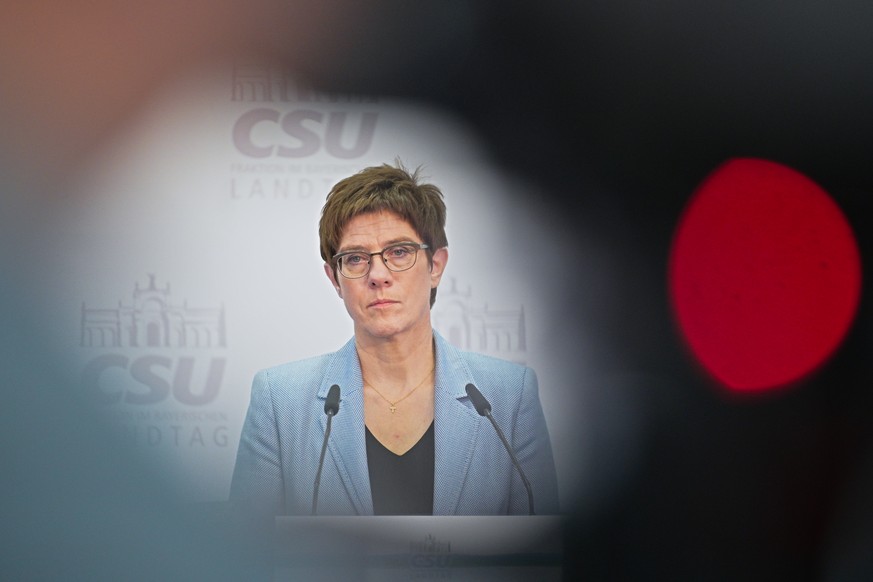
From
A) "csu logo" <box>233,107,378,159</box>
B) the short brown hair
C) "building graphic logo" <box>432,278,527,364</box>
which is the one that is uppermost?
"csu logo" <box>233,107,378,159</box>

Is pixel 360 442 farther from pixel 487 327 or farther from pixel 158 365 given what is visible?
pixel 158 365

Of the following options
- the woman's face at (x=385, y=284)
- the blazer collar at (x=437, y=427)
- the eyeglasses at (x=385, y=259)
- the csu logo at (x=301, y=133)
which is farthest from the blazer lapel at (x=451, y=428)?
the csu logo at (x=301, y=133)

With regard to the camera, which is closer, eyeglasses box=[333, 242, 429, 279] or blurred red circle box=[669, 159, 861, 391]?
eyeglasses box=[333, 242, 429, 279]

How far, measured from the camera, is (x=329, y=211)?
256 cm

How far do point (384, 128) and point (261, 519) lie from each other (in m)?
1.22

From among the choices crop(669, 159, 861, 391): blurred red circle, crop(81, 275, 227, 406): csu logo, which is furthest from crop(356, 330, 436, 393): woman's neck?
crop(669, 159, 861, 391): blurred red circle

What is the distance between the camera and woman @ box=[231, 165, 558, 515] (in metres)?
2.51

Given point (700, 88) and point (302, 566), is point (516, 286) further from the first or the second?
point (302, 566)

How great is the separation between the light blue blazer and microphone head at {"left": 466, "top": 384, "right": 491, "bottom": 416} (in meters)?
0.02

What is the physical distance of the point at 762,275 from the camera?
104 inches

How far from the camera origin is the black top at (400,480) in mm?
2496

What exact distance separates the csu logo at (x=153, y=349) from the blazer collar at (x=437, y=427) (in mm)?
358

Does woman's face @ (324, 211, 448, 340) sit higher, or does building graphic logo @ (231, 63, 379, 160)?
building graphic logo @ (231, 63, 379, 160)

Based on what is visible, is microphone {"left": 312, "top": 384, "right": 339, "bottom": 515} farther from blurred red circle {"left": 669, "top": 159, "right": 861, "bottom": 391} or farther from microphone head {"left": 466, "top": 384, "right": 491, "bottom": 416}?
blurred red circle {"left": 669, "top": 159, "right": 861, "bottom": 391}
